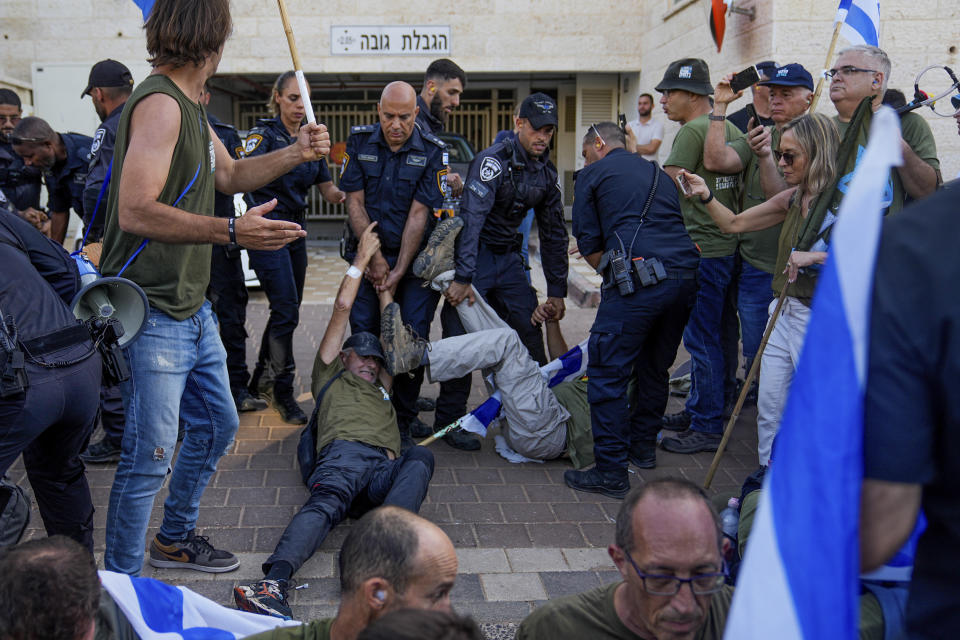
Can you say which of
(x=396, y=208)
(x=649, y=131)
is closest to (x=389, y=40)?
(x=649, y=131)

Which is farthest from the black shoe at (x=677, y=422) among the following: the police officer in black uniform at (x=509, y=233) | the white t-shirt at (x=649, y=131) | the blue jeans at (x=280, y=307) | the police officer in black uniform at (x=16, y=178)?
the white t-shirt at (x=649, y=131)

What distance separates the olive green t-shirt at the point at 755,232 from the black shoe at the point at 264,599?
11.0 feet

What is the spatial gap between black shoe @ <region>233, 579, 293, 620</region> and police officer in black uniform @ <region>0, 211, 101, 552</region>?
599mm

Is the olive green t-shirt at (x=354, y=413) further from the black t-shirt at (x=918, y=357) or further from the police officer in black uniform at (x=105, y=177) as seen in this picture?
the black t-shirt at (x=918, y=357)

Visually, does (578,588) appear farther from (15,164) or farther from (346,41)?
(346,41)

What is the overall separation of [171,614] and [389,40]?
15.3 meters

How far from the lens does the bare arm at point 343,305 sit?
4.99 m

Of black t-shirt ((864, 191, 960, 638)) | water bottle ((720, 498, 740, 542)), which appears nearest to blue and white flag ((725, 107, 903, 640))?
black t-shirt ((864, 191, 960, 638))

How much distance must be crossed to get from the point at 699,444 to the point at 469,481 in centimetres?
153

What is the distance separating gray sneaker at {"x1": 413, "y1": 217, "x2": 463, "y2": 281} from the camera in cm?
537

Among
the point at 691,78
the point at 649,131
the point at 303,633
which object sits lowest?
the point at 303,633

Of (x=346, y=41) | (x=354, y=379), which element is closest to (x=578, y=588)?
(x=354, y=379)

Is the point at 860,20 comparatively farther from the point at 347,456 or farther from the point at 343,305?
the point at 347,456

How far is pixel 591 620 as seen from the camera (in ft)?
6.92
